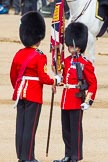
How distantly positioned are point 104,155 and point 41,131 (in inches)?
53.9

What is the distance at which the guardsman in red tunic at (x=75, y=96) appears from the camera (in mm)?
8008

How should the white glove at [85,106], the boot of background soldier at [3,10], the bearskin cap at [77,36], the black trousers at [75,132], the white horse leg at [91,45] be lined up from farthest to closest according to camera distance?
the boot of background soldier at [3,10] → the white horse leg at [91,45] → the bearskin cap at [77,36] → the black trousers at [75,132] → the white glove at [85,106]

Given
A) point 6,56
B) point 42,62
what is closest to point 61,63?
point 42,62

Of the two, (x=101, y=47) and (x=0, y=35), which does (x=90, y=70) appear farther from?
(x=0, y=35)

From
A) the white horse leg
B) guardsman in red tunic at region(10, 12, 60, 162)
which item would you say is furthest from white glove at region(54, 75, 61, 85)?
the white horse leg

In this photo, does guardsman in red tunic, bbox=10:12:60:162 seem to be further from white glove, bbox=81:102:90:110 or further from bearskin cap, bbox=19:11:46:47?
white glove, bbox=81:102:90:110

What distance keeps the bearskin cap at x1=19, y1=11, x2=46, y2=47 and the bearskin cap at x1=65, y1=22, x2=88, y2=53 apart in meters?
0.24

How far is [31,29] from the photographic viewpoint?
822 cm

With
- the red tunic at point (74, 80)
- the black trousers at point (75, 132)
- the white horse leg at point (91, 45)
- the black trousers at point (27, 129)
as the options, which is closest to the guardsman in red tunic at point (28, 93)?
the black trousers at point (27, 129)

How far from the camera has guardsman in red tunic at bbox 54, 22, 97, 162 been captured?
8008 mm

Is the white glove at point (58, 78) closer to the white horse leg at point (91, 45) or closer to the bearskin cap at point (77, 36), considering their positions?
the bearskin cap at point (77, 36)

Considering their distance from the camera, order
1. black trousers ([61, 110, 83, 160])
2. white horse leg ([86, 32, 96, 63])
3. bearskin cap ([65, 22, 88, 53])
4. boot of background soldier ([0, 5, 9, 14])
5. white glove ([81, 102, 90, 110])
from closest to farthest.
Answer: white glove ([81, 102, 90, 110])
black trousers ([61, 110, 83, 160])
bearskin cap ([65, 22, 88, 53])
white horse leg ([86, 32, 96, 63])
boot of background soldier ([0, 5, 9, 14])

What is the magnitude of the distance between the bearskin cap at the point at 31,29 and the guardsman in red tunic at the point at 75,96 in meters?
0.32

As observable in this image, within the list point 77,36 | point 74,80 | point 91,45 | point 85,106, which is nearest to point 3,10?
point 91,45
